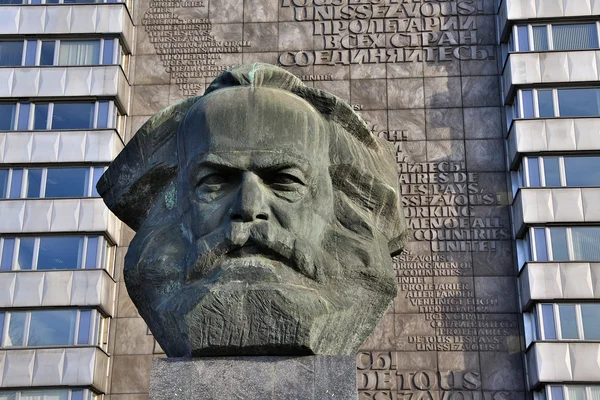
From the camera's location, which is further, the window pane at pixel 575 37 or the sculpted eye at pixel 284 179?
the window pane at pixel 575 37

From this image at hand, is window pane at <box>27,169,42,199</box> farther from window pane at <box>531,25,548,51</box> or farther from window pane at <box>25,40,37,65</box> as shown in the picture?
window pane at <box>531,25,548,51</box>

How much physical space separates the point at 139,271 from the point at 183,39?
17.1 meters

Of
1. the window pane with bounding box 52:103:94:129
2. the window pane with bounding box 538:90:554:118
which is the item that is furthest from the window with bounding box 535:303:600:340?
Result: the window pane with bounding box 52:103:94:129

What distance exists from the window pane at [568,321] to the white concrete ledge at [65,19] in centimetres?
1168

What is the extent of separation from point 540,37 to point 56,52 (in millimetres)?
11526

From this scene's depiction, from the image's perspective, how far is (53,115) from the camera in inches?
837

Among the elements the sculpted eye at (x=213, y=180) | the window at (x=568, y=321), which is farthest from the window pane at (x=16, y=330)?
the sculpted eye at (x=213, y=180)

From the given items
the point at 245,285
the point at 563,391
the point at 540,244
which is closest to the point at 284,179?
the point at 245,285

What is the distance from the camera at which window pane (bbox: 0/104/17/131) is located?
836 inches

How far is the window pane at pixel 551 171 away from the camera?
1952 cm

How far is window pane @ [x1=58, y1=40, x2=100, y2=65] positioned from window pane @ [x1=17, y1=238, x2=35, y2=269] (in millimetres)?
4476

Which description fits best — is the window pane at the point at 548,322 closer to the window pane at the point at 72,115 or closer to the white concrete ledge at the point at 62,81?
the white concrete ledge at the point at 62,81

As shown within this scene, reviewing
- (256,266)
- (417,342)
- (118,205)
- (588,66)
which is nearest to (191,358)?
(256,266)

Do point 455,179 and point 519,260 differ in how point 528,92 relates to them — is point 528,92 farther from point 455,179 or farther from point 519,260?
point 519,260
